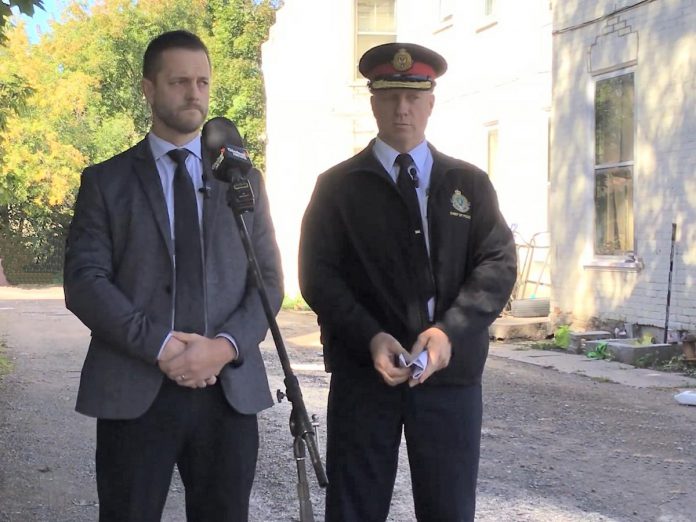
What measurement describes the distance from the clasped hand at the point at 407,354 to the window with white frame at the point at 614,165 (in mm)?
9291

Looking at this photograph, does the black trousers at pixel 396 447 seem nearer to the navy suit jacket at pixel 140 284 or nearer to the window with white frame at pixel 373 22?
the navy suit jacket at pixel 140 284

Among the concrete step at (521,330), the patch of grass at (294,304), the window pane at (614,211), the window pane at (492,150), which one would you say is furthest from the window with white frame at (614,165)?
the patch of grass at (294,304)

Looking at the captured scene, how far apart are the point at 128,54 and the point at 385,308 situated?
113 ft

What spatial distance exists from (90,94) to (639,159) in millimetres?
24803

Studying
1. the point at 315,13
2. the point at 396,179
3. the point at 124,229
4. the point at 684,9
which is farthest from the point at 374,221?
the point at 315,13

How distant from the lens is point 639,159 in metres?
11.4

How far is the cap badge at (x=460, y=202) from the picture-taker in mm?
3104

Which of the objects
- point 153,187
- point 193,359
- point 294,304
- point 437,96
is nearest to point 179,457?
point 193,359

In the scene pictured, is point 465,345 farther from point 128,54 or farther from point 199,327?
point 128,54

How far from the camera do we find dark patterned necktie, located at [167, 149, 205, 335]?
2.90m

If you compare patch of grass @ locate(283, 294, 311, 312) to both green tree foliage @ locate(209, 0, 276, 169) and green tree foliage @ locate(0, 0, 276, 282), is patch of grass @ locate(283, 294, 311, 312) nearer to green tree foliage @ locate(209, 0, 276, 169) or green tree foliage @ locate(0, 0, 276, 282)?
green tree foliage @ locate(0, 0, 276, 282)

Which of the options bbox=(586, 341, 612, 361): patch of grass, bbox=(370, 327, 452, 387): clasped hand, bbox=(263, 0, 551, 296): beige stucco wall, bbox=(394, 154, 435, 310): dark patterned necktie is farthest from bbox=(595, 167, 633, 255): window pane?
bbox=(370, 327, 452, 387): clasped hand

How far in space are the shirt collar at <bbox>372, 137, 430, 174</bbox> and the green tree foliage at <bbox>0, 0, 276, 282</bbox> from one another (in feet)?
78.0

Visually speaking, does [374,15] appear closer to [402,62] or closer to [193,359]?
[402,62]
